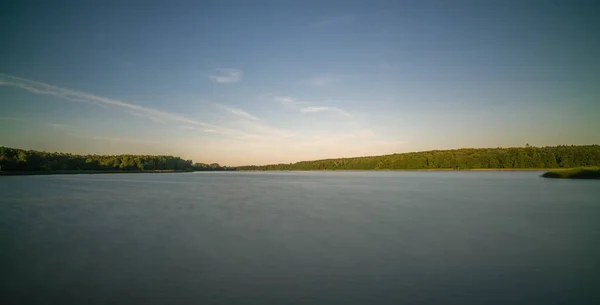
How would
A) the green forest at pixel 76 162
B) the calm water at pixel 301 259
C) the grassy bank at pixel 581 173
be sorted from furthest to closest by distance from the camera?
the green forest at pixel 76 162
the grassy bank at pixel 581 173
the calm water at pixel 301 259

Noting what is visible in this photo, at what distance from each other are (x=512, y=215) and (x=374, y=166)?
157m

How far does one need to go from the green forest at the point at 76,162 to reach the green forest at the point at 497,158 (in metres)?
110

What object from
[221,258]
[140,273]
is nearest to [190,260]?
[221,258]

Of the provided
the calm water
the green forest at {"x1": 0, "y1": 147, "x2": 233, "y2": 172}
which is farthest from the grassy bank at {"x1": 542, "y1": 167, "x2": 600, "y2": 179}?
the green forest at {"x1": 0, "y1": 147, "x2": 233, "y2": 172}

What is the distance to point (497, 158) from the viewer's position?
12075 centimetres

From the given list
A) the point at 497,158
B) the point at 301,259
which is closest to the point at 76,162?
the point at 301,259

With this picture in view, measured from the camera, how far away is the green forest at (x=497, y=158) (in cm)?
10303

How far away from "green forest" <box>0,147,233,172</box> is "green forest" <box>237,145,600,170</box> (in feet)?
359

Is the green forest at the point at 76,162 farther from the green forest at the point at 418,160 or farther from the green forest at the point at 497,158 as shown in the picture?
the green forest at the point at 497,158

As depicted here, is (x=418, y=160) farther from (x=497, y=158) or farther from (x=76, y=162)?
(x=76, y=162)

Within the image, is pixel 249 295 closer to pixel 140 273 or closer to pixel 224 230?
pixel 140 273

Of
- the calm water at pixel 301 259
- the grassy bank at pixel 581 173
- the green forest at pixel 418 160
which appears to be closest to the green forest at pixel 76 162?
the green forest at pixel 418 160

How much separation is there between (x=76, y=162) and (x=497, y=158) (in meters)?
162

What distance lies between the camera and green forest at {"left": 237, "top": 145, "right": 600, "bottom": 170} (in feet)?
338
